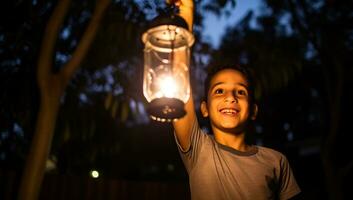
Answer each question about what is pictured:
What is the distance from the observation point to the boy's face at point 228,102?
242cm

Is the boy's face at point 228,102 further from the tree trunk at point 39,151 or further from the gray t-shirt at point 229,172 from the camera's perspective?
the tree trunk at point 39,151

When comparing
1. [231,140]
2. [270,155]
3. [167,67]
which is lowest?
[270,155]

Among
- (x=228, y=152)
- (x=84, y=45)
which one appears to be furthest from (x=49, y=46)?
(x=228, y=152)

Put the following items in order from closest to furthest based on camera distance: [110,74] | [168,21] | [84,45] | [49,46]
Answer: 1. [168,21]
2. [49,46]
3. [84,45]
4. [110,74]

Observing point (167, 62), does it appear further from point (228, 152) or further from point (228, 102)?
point (228, 152)

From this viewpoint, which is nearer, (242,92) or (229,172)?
(229,172)

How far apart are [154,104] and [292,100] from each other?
14.3m

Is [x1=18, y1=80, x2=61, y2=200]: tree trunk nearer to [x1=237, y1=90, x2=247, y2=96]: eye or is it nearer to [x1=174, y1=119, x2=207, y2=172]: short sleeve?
[x1=174, y1=119, x2=207, y2=172]: short sleeve

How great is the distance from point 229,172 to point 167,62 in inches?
29.1

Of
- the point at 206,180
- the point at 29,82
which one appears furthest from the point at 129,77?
the point at 206,180

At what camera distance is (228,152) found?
237 cm

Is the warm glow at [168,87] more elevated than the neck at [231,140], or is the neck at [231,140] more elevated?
the warm glow at [168,87]

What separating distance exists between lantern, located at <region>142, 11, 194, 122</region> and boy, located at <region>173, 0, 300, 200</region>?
208 mm

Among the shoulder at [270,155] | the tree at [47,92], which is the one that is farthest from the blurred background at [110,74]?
the shoulder at [270,155]
